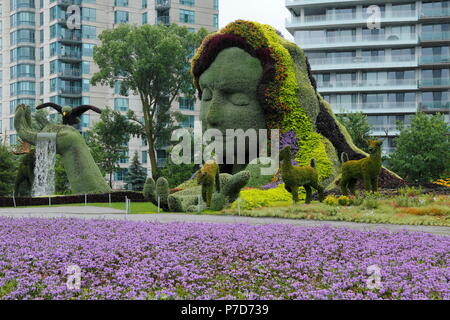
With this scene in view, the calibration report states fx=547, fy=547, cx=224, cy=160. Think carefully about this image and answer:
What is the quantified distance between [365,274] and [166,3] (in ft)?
213

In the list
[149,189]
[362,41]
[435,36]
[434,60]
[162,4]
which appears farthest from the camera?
[162,4]

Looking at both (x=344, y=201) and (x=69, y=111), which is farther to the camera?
(x=69, y=111)

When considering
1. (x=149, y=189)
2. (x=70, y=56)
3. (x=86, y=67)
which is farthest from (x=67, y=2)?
(x=149, y=189)

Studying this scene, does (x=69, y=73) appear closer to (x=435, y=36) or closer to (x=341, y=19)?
(x=341, y=19)

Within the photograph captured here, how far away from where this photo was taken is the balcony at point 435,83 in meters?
61.0

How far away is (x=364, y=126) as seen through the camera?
4253 cm

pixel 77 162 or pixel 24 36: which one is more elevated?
pixel 24 36

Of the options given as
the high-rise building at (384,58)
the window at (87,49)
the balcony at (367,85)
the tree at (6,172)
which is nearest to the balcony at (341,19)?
the high-rise building at (384,58)

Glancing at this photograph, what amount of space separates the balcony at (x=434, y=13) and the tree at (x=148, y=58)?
30942mm

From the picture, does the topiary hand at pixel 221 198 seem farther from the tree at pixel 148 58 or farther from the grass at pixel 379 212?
the tree at pixel 148 58

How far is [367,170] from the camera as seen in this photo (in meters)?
17.4

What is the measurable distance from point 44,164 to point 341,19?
46078 millimetres
